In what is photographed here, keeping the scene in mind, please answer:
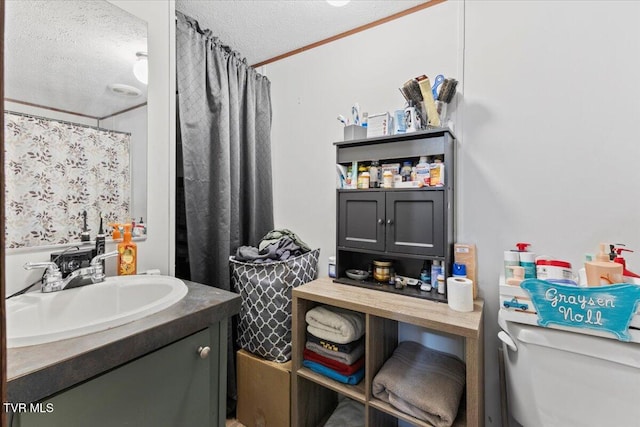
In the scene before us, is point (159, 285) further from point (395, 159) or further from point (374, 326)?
point (395, 159)

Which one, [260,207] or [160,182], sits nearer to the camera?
[160,182]

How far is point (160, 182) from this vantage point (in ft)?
4.37

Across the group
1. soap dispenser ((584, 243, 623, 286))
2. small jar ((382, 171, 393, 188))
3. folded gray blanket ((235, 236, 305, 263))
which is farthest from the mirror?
soap dispenser ((584, 243, 623, 286))

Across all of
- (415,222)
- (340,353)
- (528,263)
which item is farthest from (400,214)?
(340,353)

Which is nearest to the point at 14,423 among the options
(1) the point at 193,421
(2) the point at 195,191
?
(1) the point at 193,421

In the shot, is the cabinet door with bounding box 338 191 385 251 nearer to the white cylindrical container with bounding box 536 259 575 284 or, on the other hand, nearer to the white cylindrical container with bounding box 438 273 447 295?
the white cylindrical container with bounding box 438 273 447 295

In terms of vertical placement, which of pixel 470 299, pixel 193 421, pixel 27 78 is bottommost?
pixel 193 421

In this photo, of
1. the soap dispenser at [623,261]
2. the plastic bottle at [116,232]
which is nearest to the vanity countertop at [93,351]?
the plastic bottle at [116,232]

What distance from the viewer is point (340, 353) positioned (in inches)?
49.9

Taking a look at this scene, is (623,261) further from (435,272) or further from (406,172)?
(406,172)

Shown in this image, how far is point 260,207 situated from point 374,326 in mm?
1149

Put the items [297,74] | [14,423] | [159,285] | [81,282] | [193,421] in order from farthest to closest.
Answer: [297,74], [159,285], [81,282], [193,421], [14,423]

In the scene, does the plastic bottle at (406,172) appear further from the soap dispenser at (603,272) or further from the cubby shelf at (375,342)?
the soap dispenser at (603,272)

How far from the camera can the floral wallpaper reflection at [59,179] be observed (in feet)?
3.05
